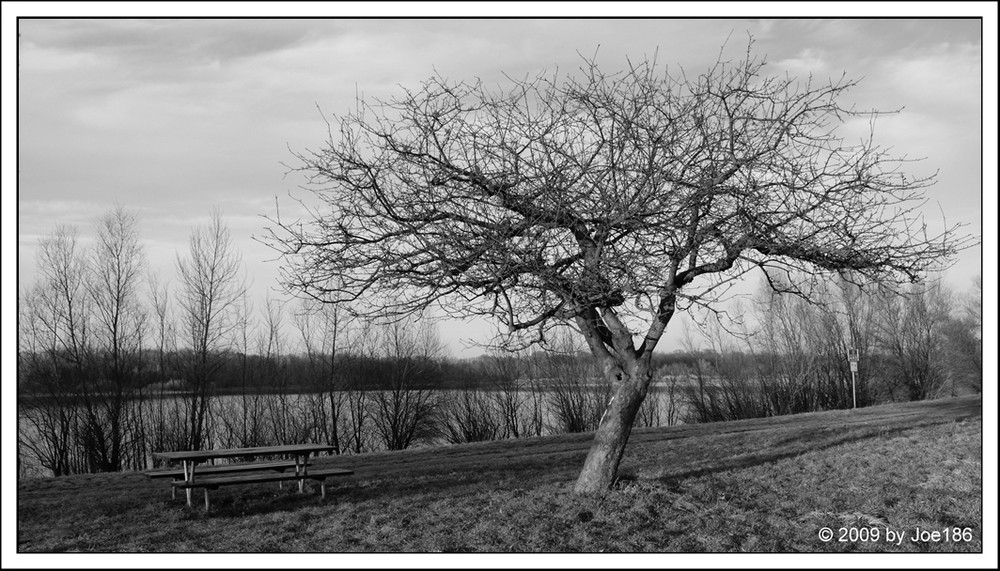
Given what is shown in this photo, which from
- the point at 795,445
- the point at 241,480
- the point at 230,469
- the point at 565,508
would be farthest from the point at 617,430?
the point at 795,445

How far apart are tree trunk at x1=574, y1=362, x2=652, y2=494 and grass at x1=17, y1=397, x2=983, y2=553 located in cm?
21

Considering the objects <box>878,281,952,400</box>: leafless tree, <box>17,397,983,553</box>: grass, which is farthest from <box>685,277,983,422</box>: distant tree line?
<box>17,397,983,553</box>: grass

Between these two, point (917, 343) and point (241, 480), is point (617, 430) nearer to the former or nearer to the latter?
point (241, 480)

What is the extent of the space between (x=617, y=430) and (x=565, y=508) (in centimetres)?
109

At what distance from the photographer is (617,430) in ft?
27.2

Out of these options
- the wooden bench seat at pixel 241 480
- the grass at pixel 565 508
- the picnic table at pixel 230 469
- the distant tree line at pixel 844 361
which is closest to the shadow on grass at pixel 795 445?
the grass at pixel 565 508

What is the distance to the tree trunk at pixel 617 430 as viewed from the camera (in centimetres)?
826

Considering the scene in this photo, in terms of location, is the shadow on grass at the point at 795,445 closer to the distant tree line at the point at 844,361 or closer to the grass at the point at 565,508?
the grass at the point at 565,508

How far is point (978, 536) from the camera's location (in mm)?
6914

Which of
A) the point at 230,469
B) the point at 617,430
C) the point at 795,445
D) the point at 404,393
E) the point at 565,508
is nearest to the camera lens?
the point at 565,508

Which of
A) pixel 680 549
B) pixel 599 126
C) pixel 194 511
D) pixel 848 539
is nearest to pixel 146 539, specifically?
pixel 194 511

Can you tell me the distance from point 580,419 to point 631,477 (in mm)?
26283

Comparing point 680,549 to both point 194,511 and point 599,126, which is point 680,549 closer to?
point 599,126

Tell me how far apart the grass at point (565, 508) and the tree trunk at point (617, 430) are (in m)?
0.21
